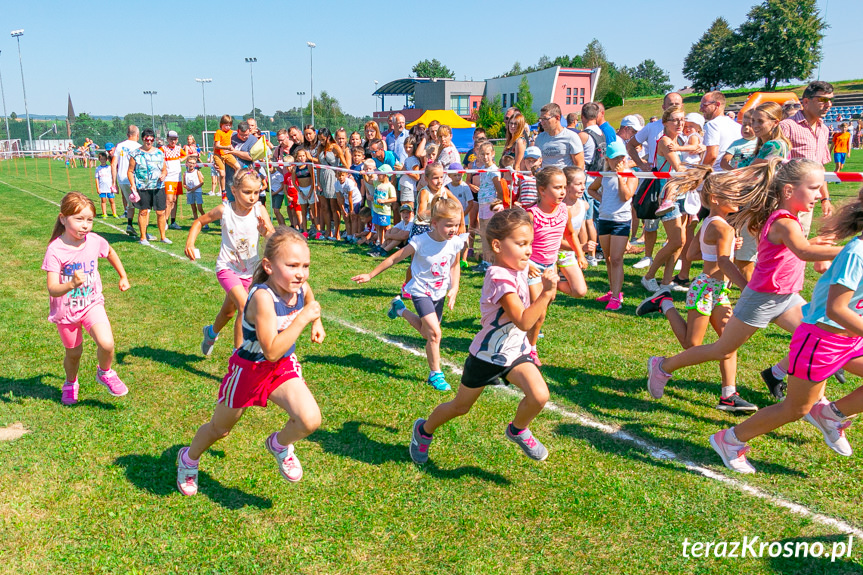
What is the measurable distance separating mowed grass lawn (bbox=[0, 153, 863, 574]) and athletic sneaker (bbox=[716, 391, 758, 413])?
0.61ft

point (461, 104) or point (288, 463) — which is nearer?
point (288, 463)

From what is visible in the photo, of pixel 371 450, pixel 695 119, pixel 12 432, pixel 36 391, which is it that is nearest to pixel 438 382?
pixel 371 450

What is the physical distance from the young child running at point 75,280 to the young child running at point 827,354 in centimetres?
479

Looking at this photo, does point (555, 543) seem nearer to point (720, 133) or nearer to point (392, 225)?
point (720, 133)

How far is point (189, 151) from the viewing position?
24.3 m

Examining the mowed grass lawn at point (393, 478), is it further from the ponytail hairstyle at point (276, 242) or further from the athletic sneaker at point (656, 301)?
the ponytail hairstyle at point (276, 242)

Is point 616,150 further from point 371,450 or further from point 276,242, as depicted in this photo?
point 276,242

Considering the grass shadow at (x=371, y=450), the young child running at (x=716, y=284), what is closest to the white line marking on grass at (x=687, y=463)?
the young child running at (x=716, y=284)

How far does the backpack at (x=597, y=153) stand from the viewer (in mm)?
10516

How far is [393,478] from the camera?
14.1ft

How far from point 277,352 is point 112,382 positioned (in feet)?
9.42

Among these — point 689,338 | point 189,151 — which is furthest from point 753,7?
point 689,338

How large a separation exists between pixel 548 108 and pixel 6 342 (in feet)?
25.0

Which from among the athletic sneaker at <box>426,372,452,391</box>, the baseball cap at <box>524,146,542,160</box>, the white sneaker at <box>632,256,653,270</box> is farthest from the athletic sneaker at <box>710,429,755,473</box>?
the white sneaker at <box>632,256,653,270</box>
